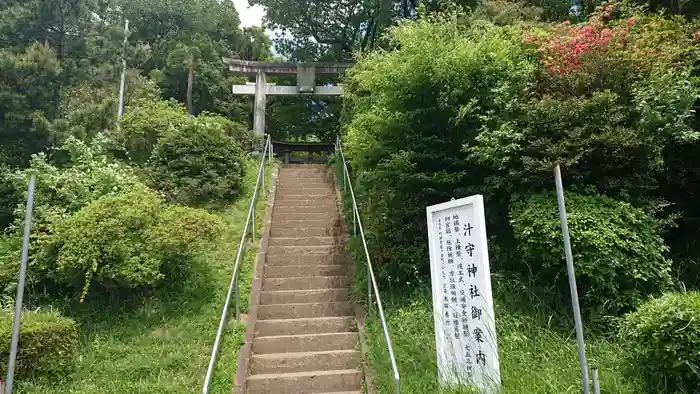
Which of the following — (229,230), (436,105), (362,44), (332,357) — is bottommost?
(332,357)

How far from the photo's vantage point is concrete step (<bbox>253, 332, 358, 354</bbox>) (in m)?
5.54

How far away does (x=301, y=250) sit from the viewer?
7.68 meters

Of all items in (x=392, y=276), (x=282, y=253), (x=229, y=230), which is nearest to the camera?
(x=392, y=276)

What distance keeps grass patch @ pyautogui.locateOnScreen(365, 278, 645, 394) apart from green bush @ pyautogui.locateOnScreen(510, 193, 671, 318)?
457 mm

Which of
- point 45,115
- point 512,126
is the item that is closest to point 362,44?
point 45,115

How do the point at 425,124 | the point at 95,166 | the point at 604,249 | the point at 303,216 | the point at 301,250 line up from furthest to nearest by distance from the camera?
the point at 303,216 < the point at 95,166 < the point at 301,250 < the point at 425,124 < the point at 604,249

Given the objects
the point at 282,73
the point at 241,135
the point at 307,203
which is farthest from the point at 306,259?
the point at 282,73

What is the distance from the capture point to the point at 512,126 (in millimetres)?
5535

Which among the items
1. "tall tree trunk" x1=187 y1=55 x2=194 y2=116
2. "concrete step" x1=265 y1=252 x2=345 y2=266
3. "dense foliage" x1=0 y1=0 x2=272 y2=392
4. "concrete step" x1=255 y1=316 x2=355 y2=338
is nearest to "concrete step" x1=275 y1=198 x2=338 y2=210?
"dense foliage" x1=0 y1=0 x2=272 y2=392

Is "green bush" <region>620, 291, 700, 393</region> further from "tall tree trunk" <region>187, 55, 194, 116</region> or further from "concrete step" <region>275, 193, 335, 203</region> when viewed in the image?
"tall tree trunk" <region>187, 55, 194, 116</region>

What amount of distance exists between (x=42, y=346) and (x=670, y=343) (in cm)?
545

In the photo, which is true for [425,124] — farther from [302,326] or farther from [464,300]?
[302,326]

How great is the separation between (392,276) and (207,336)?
7.65ft

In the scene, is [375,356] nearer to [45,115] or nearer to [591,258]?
[591,258]
